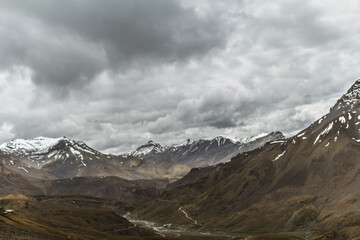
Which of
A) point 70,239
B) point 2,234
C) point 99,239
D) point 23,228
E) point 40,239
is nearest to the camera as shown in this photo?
point 2,234

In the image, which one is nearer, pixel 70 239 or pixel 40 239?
pixel 40 239

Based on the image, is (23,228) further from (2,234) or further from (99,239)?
(99,239)

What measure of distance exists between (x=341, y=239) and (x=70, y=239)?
139 meters

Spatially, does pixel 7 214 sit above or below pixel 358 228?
above

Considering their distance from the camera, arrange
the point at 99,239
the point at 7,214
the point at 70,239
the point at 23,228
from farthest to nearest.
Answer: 1. the point at 99,239
2. the point at 7,214
3. the point at 70,239
4. the point at 23,228

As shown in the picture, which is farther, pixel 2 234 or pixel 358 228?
pixel 358 228

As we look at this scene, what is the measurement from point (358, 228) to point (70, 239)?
15179 cm

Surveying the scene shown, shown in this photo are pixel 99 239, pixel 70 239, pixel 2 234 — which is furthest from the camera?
pixel 99 239

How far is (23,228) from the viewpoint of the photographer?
134 meters

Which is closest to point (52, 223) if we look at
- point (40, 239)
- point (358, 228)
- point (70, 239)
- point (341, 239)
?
point (70, 239)

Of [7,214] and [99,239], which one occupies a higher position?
[7,214]

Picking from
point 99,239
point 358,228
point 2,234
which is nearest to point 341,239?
point 358,228

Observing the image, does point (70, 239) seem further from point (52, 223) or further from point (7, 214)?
point (52, 223)

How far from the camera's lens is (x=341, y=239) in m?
183
